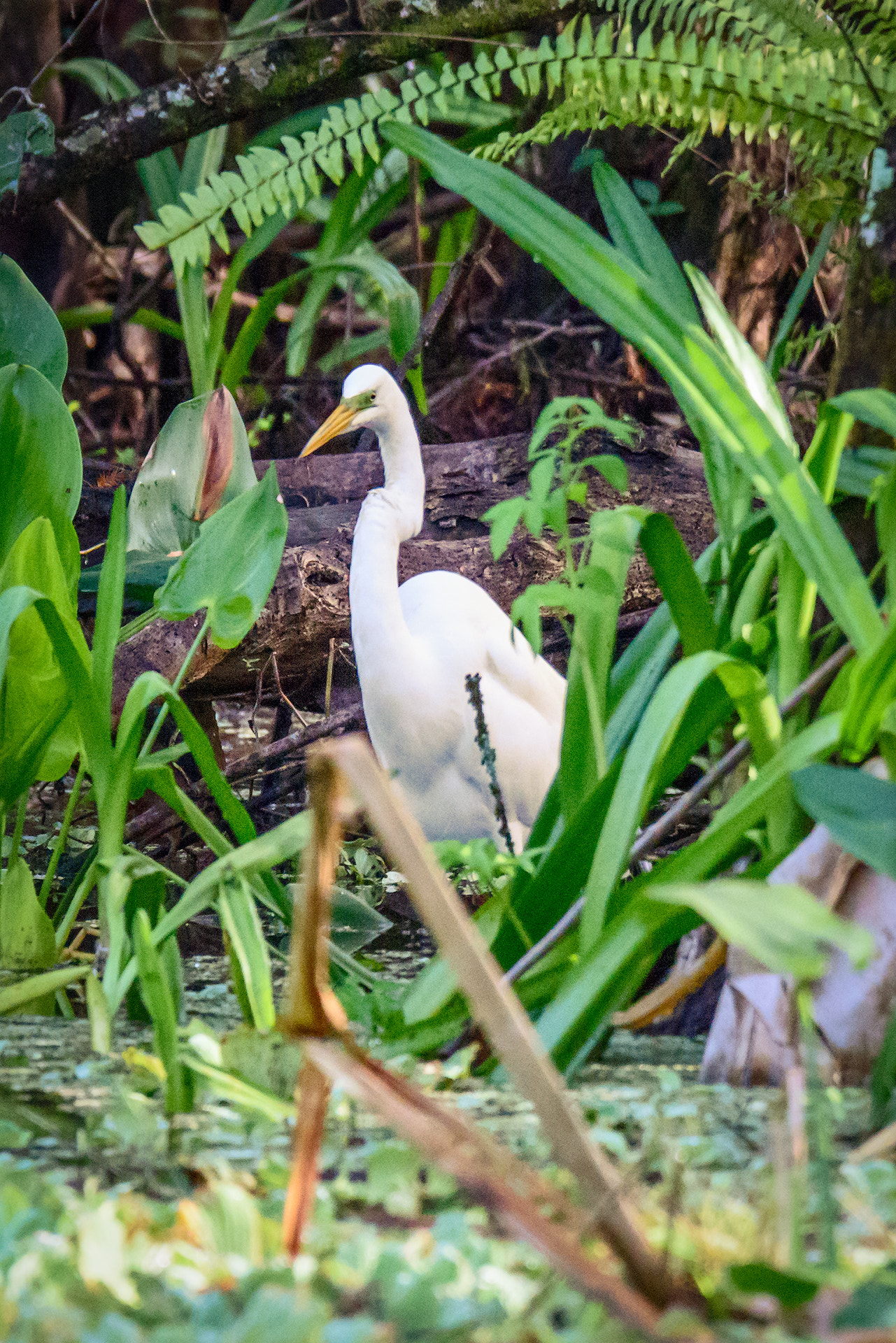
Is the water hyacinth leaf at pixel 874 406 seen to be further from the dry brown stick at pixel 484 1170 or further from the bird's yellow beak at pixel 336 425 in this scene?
the bird's yellow beak at pixel 336 425

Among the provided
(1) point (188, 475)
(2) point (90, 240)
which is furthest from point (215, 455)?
(2) point (90, 240)

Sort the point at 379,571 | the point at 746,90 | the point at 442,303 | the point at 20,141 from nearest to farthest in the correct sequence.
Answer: the point at 746,90
the point at 379,571
the point at 20,141
the point at 442,303

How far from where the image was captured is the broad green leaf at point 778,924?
491 millimetres

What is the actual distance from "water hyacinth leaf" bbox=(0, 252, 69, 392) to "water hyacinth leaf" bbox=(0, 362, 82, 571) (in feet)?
0.60

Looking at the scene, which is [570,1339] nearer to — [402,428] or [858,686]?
[858,686]

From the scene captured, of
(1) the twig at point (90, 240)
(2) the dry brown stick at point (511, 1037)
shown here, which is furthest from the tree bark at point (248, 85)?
(2) the dry brown stick at point (511, 1037)

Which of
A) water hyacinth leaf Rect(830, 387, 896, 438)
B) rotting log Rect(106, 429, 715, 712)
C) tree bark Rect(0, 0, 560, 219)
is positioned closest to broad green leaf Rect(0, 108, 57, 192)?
tree bark Rect(0, 0, 560, 219)

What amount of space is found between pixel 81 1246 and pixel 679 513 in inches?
66.8

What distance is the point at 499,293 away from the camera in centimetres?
369

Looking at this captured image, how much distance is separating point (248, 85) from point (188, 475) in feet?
3.65

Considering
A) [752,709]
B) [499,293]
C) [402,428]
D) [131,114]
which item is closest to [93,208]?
[499,293]

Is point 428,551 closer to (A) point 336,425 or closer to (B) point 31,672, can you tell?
(A) point 336,425

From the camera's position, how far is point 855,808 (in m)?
0.73

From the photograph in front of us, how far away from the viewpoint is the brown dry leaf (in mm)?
1519
